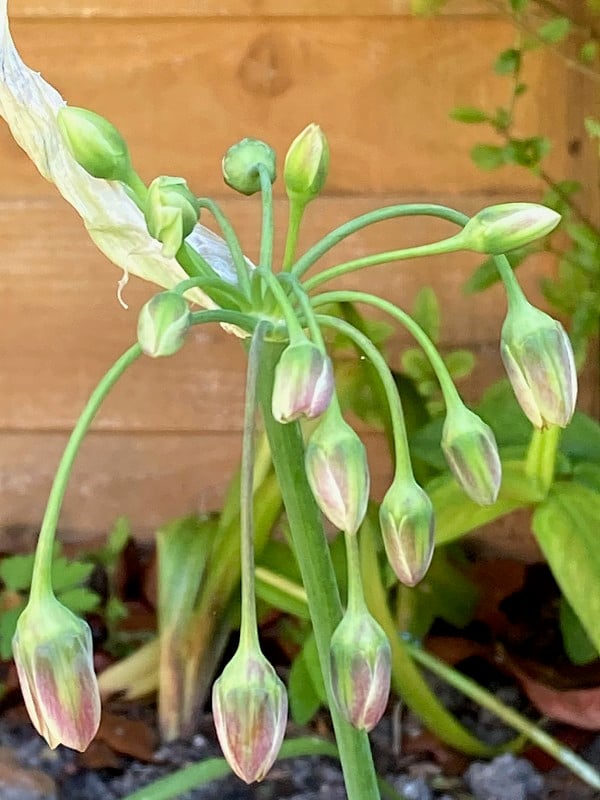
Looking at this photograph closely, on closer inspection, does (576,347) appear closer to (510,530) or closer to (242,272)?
(510,530)

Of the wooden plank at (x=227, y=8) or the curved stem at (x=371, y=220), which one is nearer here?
the curved stem at (x=371, y=220)

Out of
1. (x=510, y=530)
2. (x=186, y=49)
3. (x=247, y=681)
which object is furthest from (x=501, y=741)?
(x=186, y=49)

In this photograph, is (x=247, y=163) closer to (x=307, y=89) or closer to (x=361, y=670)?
(x=361, y=670)

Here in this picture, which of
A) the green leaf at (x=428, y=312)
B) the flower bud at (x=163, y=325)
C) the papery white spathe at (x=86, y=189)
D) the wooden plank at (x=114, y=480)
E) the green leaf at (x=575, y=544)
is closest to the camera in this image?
the flower bud at (x=163, y=325)

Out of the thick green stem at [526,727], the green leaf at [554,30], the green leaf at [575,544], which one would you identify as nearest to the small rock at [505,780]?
the thick green stem at [526,727]

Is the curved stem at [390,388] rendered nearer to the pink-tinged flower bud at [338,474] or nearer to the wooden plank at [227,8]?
the pink-tinged flower bud at [338,474]
